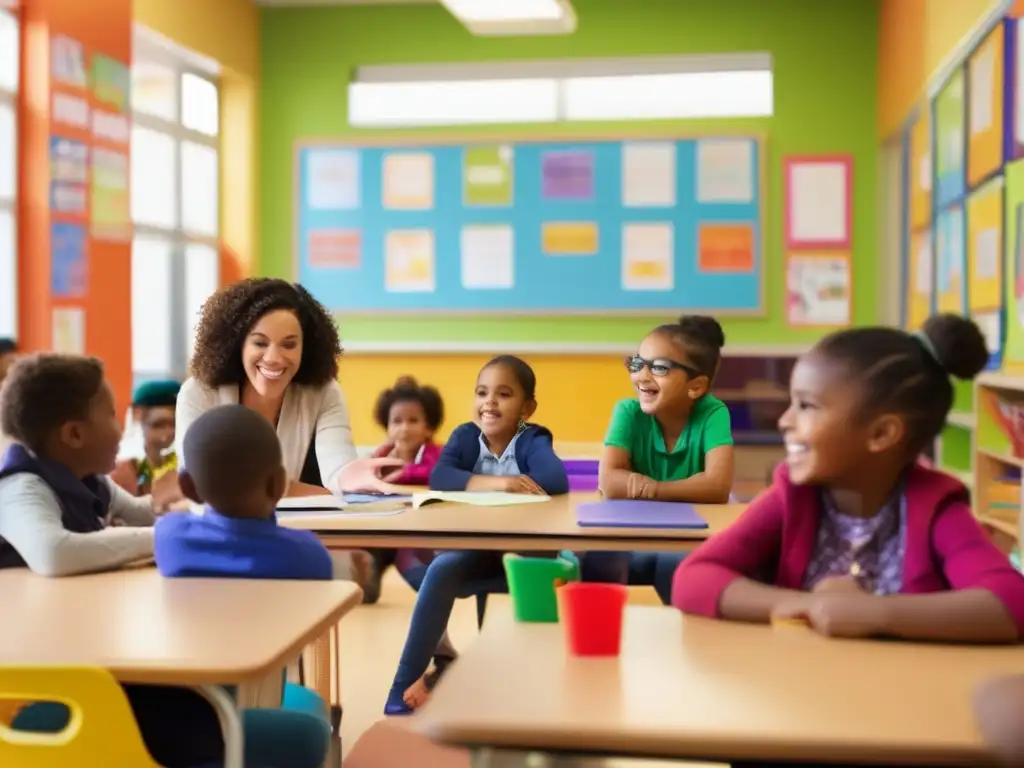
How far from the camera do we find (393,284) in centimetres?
779

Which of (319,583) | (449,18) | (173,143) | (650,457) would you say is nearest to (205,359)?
(650,457)

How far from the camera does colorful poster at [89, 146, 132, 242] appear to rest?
5.89 meters

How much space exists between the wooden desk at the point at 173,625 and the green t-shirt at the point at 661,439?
4.93 feet

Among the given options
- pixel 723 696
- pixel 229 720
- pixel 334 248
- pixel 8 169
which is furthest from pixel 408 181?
pixel 723 696

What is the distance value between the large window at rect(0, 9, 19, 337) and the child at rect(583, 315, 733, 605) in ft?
10.9

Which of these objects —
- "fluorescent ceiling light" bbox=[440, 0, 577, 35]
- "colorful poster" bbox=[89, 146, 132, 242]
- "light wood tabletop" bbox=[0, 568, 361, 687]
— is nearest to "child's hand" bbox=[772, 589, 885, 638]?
"light wood tabletop" bbox=[0, 568, 361, 687]

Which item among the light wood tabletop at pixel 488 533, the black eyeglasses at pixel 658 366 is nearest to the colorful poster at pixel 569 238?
the black eyeglasses at pixel 658 366

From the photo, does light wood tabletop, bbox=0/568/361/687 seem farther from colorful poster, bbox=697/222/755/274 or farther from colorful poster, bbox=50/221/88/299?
colorful poster, bbox=697/222/755/274

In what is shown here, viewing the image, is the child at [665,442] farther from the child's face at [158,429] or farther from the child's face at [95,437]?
the child's face at [158,429]

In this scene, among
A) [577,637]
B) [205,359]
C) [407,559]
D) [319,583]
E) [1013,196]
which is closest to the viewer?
[577,637]

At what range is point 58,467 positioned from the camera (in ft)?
7.10

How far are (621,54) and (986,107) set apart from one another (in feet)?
10.8

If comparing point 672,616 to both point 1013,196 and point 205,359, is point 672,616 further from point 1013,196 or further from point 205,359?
point 1013,196

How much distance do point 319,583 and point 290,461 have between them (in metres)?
1.48
